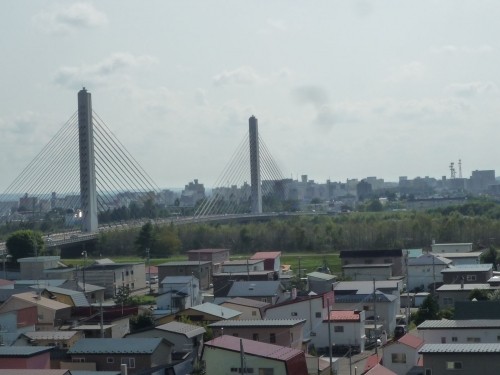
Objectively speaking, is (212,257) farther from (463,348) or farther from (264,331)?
(463,348)

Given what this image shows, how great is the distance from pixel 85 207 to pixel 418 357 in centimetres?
1706

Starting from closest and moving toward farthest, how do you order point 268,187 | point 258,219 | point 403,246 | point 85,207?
point 403,246 < point 85,207 < point 258,219 < point 268,187

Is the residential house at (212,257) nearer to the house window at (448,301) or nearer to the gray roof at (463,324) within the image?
the house window at (448,301)

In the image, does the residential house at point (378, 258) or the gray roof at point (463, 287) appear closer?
the gray roof at point (463, 287)

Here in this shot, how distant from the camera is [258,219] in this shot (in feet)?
102

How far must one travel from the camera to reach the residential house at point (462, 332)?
789 centimetres

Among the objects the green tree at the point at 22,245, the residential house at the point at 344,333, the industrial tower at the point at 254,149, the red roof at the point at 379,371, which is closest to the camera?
the red roof at the point at 379,371

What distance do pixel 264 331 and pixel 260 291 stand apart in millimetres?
3180

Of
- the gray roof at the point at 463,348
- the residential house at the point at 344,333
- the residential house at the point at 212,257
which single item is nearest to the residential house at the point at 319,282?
the residential house at the point at 344,333

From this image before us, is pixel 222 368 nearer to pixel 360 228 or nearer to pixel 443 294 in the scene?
pixel 443 294

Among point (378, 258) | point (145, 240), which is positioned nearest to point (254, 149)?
point (145, 240)

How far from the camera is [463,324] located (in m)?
8.02

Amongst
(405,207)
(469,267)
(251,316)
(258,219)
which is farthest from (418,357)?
(405,207)

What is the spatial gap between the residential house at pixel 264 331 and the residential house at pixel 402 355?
887 mm
